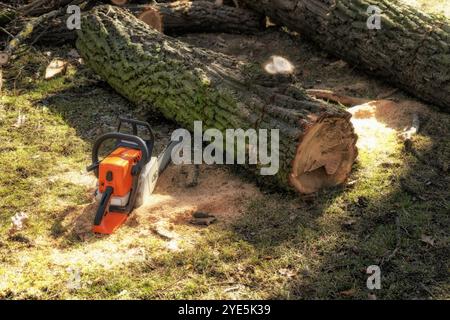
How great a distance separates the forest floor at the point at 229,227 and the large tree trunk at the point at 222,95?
0.96 ft

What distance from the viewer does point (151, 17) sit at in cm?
848

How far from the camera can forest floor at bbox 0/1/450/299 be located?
167 inches

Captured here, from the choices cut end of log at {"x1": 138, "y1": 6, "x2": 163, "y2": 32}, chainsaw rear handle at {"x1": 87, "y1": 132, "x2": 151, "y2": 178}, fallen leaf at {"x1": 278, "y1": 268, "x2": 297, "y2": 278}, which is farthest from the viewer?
cut end of log at {"x1": 138, "y1": 6, "x2": 163, "y2": 32}

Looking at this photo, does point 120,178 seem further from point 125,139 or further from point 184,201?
point 184,201

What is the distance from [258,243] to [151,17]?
5.00 metres

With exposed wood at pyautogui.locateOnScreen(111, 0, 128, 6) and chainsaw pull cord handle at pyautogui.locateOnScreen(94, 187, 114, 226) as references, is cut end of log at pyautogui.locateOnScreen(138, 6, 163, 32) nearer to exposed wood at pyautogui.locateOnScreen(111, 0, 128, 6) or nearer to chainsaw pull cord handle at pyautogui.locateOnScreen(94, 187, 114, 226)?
exposed wood at pyautogui.locateOnScreen(111, 0, 128, 6)

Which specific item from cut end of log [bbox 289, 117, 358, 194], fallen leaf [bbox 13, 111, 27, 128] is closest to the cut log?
fallen leaf [bbox 13, 111, 27, 128]

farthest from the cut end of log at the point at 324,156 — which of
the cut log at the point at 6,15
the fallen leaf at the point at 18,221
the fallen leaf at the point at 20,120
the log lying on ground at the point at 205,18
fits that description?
the cut log at the point at 6,15

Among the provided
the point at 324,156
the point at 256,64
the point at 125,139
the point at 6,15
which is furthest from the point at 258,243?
the point at 6,15

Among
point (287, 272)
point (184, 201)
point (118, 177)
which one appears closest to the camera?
point (287, 272)

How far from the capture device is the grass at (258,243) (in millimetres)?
Result: 4207

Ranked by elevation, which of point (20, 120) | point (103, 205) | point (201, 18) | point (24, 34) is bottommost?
point (20, 120)

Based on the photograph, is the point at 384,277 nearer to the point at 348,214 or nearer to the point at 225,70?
the point at 348,214

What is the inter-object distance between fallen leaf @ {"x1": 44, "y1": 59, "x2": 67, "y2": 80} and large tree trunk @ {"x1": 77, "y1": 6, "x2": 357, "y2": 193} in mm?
696
